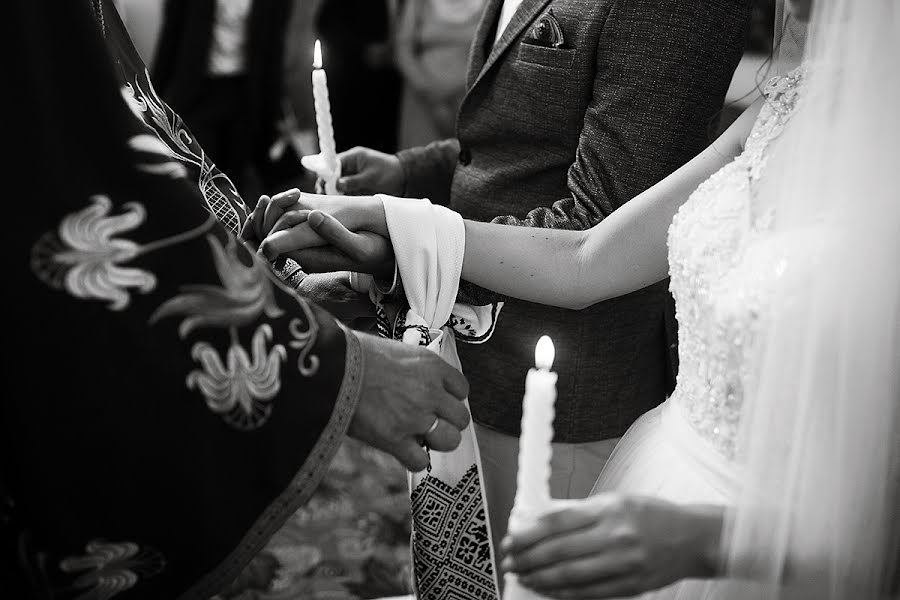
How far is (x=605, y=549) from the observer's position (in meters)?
0.75

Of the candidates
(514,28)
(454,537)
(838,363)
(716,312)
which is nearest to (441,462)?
(454,537)

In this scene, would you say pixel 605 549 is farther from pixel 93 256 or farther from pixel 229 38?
pixel 229 38

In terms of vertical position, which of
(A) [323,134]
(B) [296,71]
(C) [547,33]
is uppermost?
(B) [296,71]

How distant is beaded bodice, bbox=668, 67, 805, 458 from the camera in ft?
3.01

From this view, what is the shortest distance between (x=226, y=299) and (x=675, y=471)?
538mm

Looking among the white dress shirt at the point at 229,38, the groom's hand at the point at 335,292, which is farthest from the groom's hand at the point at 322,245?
the white dress shirt at the point at 229,38

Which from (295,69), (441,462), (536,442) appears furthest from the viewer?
(295,69)

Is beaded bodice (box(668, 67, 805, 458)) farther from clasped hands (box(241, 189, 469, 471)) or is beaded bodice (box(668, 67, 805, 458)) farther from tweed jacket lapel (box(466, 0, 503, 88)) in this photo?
tweed jacket lapel (box(466, 0, 503, 88))

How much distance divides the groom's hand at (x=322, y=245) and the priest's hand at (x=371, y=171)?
1.55 ft

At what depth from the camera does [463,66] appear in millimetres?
3191

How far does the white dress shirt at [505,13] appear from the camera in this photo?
1.42 m

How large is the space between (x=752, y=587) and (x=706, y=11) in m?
0.73

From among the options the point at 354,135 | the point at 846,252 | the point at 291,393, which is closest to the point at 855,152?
the point at 846,252

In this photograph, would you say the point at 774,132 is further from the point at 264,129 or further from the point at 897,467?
the point at 264,129
